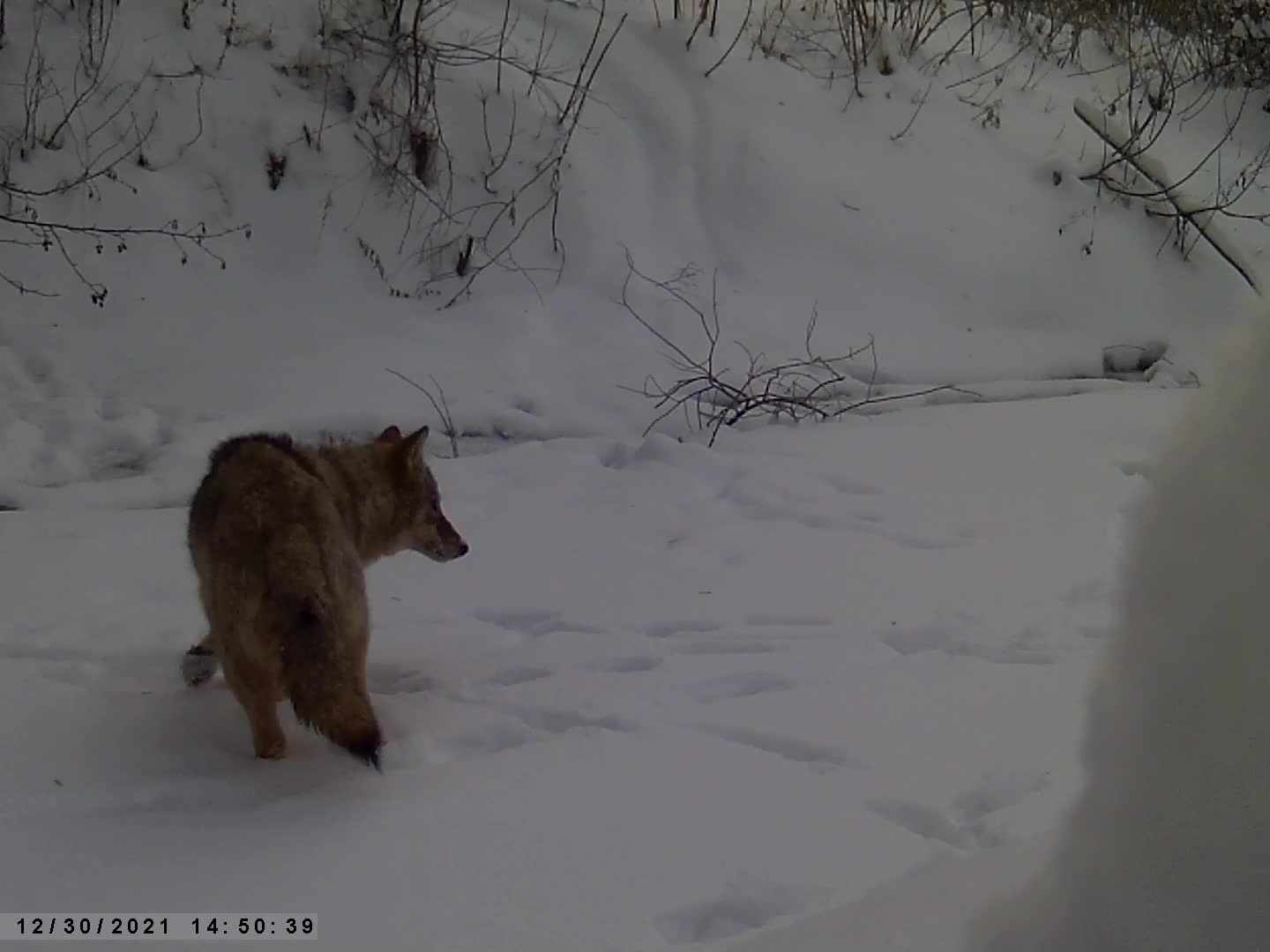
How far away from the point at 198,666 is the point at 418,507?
32.3 inches

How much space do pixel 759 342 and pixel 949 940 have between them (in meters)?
5.05

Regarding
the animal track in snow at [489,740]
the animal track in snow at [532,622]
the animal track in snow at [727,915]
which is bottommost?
the animal track in snow at [727,915]

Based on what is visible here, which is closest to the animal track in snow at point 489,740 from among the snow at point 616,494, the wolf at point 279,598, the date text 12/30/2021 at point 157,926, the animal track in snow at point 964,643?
the snow at point 616,494

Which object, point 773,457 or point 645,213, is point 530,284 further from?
point 773,457

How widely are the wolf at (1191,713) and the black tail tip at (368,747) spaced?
1.81 meters

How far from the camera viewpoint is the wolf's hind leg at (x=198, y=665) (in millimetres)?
2918

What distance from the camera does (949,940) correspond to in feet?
3.94

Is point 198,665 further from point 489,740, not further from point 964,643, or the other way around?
point 964,643

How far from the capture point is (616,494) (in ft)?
14.5

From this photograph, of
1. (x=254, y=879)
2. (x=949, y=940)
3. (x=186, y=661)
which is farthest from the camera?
(x=186, y=661)

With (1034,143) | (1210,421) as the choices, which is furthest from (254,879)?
(1034,143)

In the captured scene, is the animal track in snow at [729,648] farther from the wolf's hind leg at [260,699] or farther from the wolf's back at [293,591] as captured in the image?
the wolf's hind leg at [260,699]

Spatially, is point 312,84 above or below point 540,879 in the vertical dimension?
above

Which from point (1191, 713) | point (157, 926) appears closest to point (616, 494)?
point (157, 926)
